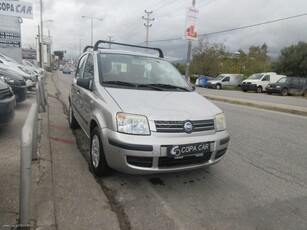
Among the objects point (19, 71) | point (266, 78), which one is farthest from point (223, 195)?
point (266, 78)

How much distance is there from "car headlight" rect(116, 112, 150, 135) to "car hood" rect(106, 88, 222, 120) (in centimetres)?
7

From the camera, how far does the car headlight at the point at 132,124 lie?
326 centimetres

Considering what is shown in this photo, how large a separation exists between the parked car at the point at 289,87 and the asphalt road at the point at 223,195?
2191cm

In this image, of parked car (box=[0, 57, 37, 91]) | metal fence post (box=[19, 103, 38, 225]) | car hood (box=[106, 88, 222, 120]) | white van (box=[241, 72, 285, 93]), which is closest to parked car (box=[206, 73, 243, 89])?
white van (box=[241, 72, 285, 93])

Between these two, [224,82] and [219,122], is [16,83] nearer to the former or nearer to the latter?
[219,122]

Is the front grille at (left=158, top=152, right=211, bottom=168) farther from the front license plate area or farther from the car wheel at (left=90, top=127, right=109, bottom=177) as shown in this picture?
the car wheel at (left=90, top=127, right=109, bottom=177)

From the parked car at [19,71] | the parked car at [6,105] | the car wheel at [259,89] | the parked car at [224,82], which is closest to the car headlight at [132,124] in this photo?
the parked car at [6,105]

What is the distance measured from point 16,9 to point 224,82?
25437 mm

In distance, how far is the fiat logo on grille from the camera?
11.0 ft

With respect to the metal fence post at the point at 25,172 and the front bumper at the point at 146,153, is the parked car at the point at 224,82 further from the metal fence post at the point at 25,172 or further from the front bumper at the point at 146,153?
the metal fence post at the point at 25,172

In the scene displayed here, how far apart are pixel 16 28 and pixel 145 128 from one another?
15797 mm

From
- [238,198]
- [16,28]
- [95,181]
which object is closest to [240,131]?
[238,198]

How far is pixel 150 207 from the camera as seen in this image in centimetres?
321

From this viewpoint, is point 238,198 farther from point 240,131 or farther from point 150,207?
point 240,131
